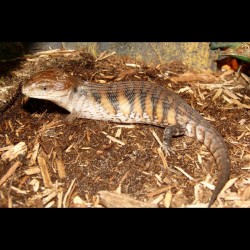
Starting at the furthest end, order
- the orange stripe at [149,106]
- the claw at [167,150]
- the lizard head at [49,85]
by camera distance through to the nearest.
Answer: the orange stripe at [149,106] < the lizard head at [49,85] < the claw at [167,150]

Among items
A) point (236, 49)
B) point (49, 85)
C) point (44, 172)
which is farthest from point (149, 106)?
point (236, 49)

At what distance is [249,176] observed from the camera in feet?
15.2

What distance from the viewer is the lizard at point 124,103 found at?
16.9ft

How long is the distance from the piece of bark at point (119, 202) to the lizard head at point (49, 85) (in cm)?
189

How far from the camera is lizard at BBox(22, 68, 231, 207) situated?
514cm

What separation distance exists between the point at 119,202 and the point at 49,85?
2166 millimetres

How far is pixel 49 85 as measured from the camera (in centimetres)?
518

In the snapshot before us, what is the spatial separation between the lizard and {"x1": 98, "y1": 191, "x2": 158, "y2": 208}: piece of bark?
1151mm

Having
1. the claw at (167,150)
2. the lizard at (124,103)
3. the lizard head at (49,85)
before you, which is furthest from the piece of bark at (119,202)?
the lizard head at (49,85)

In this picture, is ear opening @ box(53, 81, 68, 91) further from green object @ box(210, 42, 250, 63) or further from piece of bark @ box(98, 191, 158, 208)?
green object @ box(210, 42, 250, 63)

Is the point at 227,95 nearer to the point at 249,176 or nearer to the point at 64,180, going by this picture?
the point at 249,176

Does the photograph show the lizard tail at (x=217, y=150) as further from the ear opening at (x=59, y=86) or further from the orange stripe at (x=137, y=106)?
the ear opening at (x=59, y=86)

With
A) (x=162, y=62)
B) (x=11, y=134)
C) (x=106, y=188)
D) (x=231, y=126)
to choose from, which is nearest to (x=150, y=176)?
(x=106, y=188)

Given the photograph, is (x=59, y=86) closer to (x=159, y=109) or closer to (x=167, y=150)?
(x=159, y=109)
